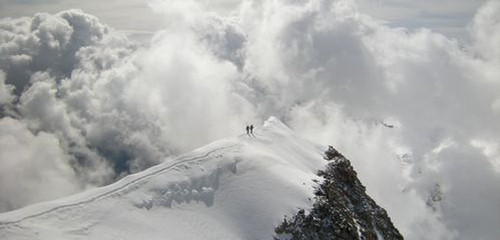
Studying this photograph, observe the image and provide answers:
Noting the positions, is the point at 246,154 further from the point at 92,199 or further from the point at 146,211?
the point at 92,199

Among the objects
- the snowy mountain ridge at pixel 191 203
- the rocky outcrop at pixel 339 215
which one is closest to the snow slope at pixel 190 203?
the snowy mountain ridge at pixel 191 203

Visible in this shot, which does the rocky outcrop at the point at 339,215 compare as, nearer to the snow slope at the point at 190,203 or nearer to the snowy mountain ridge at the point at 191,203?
the snowy mountain ridge at the point at 191,203

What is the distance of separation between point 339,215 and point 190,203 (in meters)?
13.7

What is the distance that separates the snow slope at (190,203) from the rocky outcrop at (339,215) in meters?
1.17

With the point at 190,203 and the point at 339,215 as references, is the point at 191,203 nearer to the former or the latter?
the point at 190,203

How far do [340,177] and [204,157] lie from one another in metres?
15.9

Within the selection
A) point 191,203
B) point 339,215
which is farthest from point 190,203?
point 339,215

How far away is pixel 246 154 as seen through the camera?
47125 mm

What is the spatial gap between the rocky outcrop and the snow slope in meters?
1.17

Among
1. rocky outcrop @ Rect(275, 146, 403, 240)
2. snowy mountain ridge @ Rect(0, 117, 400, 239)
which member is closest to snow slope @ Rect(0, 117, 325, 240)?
snowy mountain ridge @ Rect(0, 117, 400, 239)

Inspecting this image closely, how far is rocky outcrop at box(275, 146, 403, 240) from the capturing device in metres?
37.5

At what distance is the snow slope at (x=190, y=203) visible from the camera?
3117 centimetres

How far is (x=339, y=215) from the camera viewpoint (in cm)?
4044

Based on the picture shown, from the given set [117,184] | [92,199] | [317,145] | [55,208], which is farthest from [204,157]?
[317,145]
